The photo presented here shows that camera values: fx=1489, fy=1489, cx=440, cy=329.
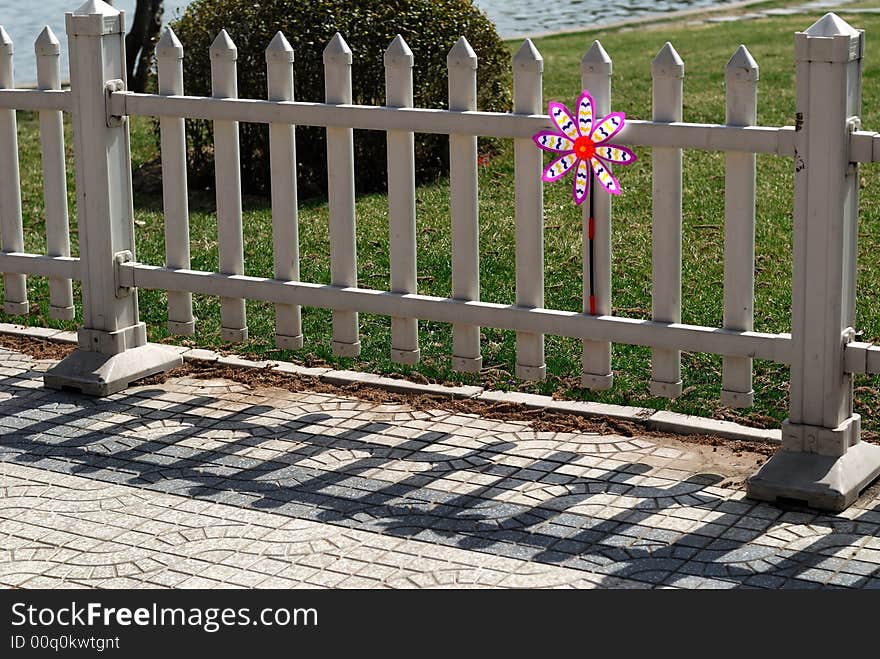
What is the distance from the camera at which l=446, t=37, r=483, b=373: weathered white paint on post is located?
5.71m

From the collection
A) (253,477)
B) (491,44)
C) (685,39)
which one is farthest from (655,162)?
(685,39)

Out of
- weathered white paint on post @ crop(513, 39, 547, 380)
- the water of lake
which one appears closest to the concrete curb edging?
weathered white paint on post @ crop(513, 39, 547, 380)

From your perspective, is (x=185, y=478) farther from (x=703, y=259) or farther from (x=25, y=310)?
(x=703, y=259)

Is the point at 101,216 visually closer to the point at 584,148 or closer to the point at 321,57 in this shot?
the point at 584,148

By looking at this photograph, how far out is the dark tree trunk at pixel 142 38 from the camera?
12.5 meters

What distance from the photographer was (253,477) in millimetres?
5512

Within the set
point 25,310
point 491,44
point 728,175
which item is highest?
point 491,44

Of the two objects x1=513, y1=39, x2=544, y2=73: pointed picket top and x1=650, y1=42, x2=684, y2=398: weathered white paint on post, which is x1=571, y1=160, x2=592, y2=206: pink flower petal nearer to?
x1=650, y1=42, x2=684, y2=398: weathered white paint on post

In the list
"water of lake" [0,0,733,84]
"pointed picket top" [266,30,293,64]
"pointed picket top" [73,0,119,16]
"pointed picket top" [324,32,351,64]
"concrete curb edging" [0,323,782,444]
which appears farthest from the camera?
"water of lake" [0,0,733,84]

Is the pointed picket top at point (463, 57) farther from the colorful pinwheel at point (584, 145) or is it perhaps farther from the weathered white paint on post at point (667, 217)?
the weathered white paint on post at point (667, 217)

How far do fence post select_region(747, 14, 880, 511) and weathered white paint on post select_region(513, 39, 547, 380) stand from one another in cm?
102

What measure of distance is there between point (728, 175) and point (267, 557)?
2.09 meters

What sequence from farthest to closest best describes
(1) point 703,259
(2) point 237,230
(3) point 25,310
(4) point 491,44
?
(4) point 491,44 → (1) point 703,259 → (3) point 25,310 → (2) point 237,230

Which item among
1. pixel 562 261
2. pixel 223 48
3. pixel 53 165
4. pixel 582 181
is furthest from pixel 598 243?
pixel 53 165
